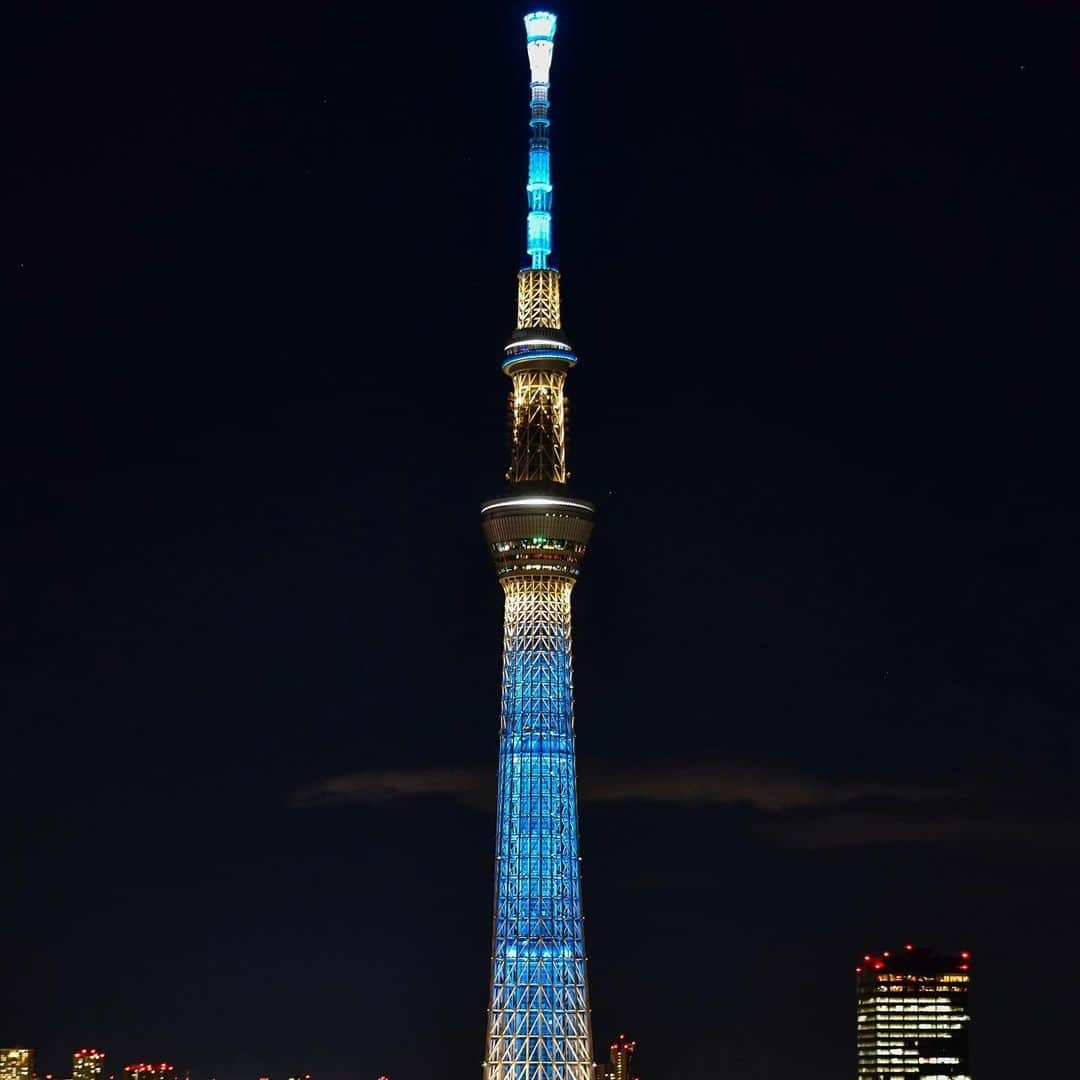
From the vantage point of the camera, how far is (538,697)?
517 feet

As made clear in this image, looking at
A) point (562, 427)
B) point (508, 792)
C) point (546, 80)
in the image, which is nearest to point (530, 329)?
point (562, 427)

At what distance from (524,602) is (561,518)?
5805 mm

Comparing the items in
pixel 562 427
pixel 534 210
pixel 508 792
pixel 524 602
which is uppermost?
pixel 534 210

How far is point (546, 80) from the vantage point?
163 m

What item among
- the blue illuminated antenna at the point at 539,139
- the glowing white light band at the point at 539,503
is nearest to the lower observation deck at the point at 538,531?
the glowing white light band at the point at 539,503

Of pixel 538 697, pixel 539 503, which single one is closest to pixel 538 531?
pixel 539 503

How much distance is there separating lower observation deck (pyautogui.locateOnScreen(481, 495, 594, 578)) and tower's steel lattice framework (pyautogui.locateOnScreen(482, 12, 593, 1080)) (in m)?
0.06

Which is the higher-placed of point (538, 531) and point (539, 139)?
point (539, 139)

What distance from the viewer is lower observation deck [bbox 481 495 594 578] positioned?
158250mm

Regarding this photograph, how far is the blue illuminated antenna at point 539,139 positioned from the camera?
531 ft

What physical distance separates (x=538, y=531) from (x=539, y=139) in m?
25.6

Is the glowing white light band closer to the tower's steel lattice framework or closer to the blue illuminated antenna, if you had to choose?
the tower's steel lattice framework

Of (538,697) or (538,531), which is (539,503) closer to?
(538,531)

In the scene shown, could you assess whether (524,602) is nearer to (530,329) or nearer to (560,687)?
(560,687)
